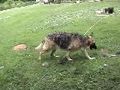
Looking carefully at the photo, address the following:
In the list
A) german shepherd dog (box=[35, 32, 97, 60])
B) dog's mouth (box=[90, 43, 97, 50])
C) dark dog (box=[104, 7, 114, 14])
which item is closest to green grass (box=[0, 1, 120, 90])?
dog's mouth (box=[90, 43, 97, 50])

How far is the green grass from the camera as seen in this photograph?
1602 centimetres

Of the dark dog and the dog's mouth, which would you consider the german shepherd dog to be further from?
the dark dog

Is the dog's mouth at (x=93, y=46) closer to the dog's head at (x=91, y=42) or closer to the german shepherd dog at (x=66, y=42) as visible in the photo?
the dog's head at (x=91, y=42)

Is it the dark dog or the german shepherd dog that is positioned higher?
the german shepherd dog

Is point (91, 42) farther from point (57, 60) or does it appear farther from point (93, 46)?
point (57, 60)

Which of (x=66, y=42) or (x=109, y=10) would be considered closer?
(x=66, y=42)

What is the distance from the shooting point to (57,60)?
59.1 feet

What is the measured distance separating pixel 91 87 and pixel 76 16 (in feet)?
38.1

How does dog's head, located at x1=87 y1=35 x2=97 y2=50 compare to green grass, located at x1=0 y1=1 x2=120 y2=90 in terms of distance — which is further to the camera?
dog's head, located at x1=87 y1=35 x2=97 y2=50

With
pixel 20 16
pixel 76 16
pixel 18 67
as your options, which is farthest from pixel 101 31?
pixel 20 16

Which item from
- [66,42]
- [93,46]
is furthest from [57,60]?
[93,46]

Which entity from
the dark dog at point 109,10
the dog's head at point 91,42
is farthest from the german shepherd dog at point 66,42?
the dark dog at point 109,10

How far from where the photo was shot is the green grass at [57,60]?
16.0 m

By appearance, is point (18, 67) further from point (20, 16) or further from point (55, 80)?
point (20, 16)
